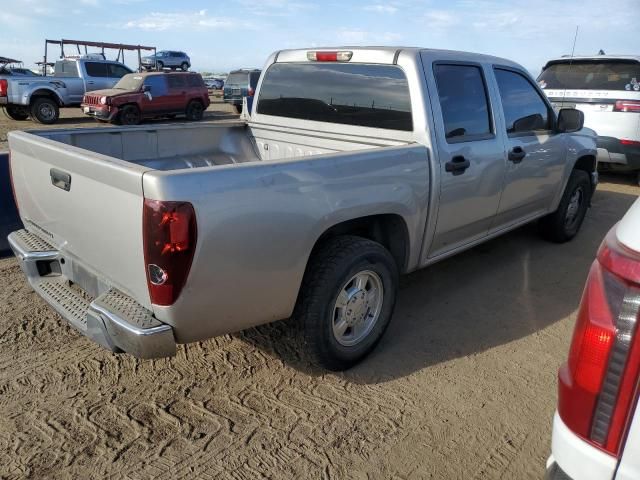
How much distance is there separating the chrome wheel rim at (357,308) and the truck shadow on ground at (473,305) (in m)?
0.22

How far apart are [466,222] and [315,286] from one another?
61.9 inches

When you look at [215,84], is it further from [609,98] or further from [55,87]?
[609,98]

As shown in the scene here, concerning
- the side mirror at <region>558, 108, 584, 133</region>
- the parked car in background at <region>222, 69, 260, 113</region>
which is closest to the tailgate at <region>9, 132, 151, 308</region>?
the side mirror at <region>558, 108, 584, 133</region>

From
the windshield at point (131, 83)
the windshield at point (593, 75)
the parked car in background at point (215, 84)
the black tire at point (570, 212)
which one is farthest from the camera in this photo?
the parked car in background at point (215, 84)

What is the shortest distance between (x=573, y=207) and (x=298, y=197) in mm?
4221

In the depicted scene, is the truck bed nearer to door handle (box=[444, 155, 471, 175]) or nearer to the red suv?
door handle (box=[444, 155, 471, 175])

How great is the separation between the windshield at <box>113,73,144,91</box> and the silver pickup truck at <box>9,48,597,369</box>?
41.3 ft

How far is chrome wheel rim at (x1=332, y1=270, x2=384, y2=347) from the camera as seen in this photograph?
3.16 metres

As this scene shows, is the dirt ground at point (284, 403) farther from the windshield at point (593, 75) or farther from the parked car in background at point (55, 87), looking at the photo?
the parked car in background at point (55, 87)

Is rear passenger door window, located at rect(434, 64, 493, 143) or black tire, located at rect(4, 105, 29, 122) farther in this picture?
black tire, located at rect(4, 105, 29, 122)

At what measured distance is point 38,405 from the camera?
111 inches

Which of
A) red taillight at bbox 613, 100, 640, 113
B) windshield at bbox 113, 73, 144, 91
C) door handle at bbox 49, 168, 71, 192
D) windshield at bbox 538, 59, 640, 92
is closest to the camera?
door handle at bbox 49, 168, 71, 192

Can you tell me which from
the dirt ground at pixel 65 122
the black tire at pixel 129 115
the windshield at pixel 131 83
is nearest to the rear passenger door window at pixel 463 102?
the dirt ground at pixel 65 122

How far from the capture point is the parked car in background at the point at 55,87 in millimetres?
15008
